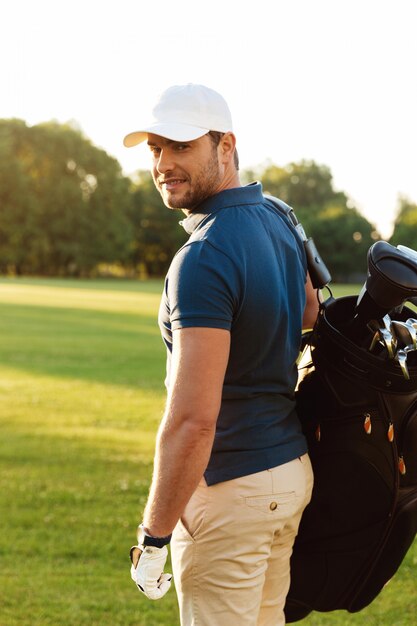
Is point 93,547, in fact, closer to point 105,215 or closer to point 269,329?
point 269,329

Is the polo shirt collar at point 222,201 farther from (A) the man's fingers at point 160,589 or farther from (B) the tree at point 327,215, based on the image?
(B) the tree at point 327,215

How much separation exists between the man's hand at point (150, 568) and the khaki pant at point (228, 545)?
0.09m

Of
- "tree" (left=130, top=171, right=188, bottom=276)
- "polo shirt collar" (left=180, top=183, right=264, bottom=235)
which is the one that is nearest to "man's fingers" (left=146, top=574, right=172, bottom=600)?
"polo shirt collar" (left=180, top=183, right=264, bottom=235)

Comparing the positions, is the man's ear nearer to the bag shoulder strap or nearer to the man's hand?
the bag shoulder strap

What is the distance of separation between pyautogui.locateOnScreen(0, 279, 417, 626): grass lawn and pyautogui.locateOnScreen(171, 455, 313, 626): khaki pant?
2.03 metres

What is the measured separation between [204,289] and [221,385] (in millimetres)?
272

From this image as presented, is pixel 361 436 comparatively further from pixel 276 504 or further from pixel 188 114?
pixel 188 114

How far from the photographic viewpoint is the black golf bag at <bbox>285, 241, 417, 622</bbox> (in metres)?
2.64

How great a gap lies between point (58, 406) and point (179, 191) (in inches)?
379

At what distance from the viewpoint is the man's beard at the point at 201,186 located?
8.87 feet

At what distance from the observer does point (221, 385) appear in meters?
2.41

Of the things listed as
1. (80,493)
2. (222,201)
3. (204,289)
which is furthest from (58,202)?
(204,289)

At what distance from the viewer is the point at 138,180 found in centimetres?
9862

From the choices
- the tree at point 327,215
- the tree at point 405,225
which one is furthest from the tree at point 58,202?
the tree at point 405,225
